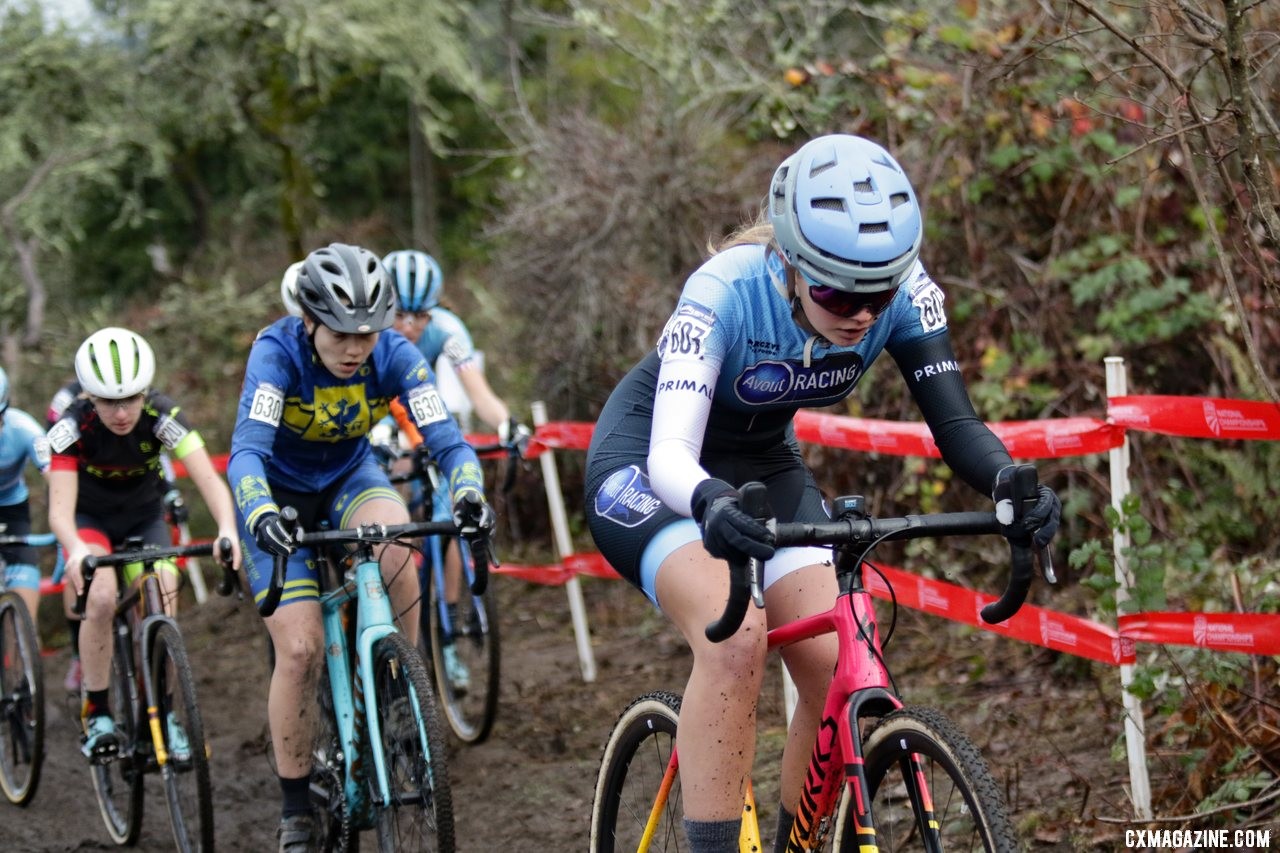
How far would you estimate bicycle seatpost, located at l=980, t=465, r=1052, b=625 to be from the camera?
2.86 m

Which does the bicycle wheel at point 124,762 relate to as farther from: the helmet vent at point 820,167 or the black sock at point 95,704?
the helmet vent at point 820,167

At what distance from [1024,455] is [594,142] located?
568cm

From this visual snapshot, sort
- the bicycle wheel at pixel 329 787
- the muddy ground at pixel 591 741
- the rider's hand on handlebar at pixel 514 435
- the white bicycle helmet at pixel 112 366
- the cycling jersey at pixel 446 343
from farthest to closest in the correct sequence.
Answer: the cycling jersey at pixel 446 343 < the rider's hand on handlebar at pixel 514 435 < the white bicycle helmet at pixel 112 366 < the muddy ground at pixel 591 741 < the bicycle wheel at pixel 329 787

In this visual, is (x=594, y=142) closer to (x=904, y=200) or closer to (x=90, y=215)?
(x=904, y=200)

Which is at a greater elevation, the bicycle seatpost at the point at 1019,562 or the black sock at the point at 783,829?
the bicycle seatpost at the point at 1019,562

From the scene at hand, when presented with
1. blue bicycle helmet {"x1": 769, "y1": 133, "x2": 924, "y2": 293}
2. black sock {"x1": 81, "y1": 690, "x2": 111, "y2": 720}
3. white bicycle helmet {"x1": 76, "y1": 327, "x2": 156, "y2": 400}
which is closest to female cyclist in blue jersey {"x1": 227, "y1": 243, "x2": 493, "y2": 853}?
white bicycle helmet {"x1": 76, "y1": 327, "x2": 156, "y2": 400}

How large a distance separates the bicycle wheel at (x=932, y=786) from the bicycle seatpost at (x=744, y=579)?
17.4 inches

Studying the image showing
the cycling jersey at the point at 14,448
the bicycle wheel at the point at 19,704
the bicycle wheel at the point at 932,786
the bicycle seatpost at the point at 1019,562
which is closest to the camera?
the bicycle wheel at the point at 932,786

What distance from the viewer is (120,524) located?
22.3ft

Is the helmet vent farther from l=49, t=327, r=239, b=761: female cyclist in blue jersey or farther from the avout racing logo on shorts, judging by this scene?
l=49, t=327, r=239, b=761: female cyclist in blue jersey

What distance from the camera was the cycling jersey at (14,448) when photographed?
7.23 metres

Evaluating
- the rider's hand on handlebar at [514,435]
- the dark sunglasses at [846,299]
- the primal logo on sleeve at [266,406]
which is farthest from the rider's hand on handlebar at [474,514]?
the rider's hand on handlebar at [514,435]

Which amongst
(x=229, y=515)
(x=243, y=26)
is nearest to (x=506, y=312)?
(x=229, y=515)

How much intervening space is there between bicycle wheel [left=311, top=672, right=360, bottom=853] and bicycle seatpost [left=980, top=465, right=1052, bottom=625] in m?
2.64
